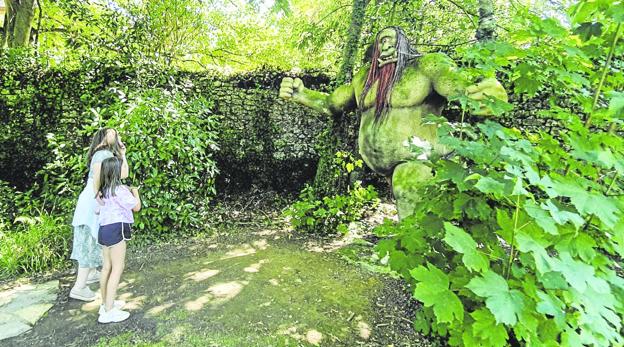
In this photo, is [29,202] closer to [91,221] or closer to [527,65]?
[91,221]

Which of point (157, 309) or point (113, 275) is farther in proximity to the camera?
point (157, 309)

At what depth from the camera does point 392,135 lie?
291 cm

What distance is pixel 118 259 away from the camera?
2441 mm

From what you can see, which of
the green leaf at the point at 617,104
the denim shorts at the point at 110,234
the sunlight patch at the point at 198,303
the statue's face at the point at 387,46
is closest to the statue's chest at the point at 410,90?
the statue's face at the point at 387,46

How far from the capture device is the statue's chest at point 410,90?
2793 mm

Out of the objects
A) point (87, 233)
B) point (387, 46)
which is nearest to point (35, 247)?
point (87, 233)

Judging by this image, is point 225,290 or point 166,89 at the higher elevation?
point 166,89

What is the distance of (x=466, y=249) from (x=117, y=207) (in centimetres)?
237

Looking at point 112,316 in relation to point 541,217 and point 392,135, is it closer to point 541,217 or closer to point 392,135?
point 392,135

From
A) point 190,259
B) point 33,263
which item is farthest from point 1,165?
point 190,259

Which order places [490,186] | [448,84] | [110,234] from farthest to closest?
1. [448,84]
2. [110,234]
3. [490,186]

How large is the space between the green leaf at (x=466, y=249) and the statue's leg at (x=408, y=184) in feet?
5.49

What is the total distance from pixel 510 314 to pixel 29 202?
18.2ft

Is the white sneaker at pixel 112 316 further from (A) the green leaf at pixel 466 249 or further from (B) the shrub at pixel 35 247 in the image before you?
(A) the green leaf at pixel 466 249
